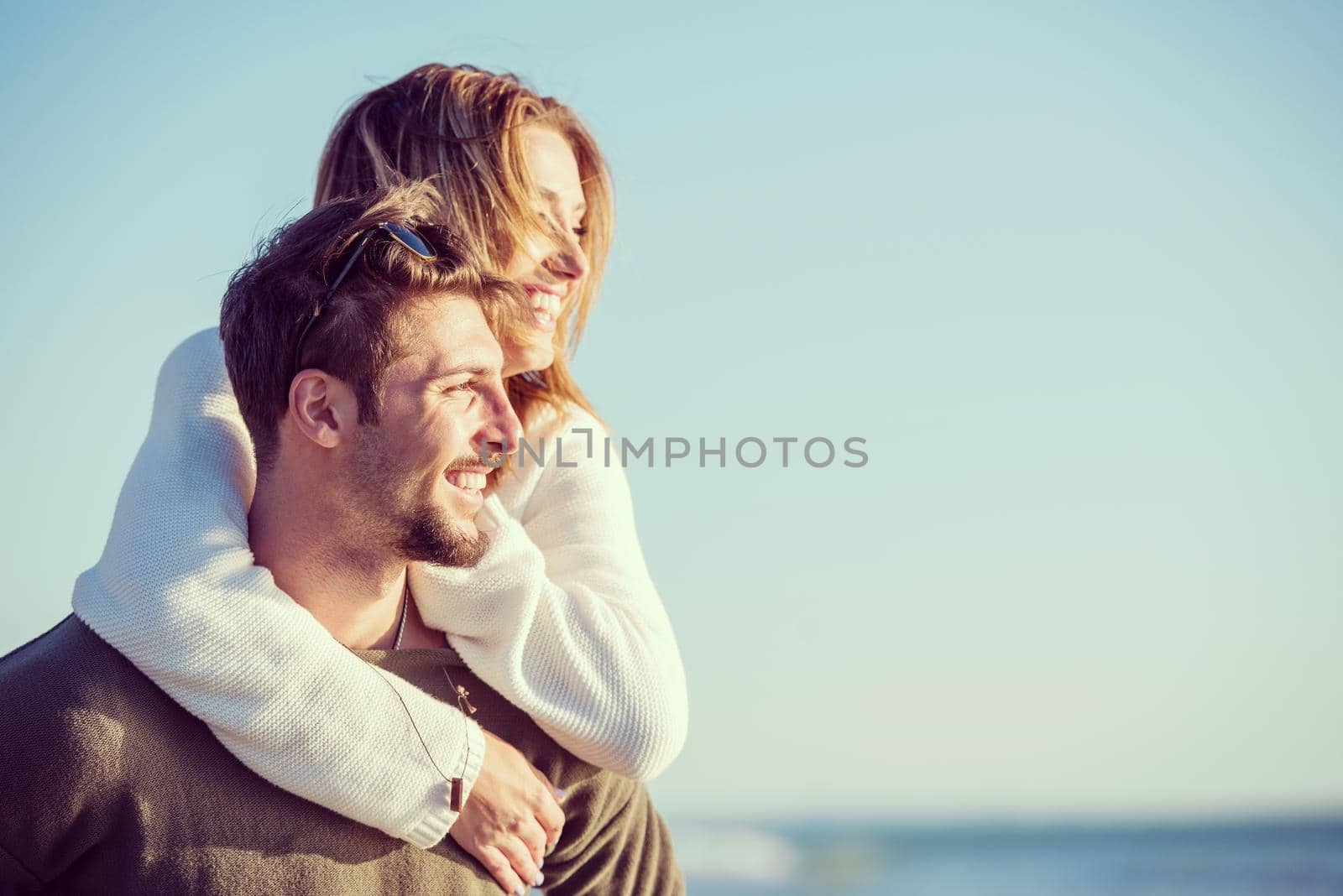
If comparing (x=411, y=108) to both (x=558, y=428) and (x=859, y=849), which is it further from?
(x=859, y=849)

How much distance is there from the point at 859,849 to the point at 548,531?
14638 millimetres

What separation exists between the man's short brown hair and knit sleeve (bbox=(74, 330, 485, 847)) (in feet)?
0.85

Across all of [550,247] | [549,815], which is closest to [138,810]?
[549,815]

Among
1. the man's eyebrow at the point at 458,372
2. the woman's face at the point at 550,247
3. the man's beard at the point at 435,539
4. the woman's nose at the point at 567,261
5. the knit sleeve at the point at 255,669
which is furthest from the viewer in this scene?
the woman's nose at the point at 567,261

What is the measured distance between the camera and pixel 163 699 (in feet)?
7.25

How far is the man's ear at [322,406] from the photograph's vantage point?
2393 mm

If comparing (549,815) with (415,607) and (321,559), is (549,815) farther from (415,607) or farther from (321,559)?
(321,559)

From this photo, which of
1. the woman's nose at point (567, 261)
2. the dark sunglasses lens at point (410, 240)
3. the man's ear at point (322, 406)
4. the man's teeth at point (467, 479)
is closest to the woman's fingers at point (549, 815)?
the man's teeth at point (467, 479)

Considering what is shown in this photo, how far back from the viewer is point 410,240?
2510 mm

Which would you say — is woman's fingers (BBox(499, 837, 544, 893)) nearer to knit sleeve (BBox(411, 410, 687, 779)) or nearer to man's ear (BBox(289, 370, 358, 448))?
knit sleeve (BBox(411, 410, 687, 779))

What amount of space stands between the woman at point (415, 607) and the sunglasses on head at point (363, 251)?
22cm

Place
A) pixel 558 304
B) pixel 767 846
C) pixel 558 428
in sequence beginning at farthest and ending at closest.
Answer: pixel 767 846, pixel 558 304, pixel 558 428

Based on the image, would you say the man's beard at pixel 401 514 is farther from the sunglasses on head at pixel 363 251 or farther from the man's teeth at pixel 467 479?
the sunglasses on head at pixel 363 251

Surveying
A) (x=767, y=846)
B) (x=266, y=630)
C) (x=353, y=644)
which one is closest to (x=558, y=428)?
(x=353, y=644)
